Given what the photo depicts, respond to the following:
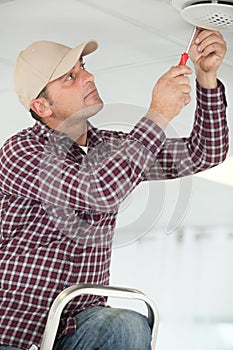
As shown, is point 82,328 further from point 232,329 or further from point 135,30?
point 232,329

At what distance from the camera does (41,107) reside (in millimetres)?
2025

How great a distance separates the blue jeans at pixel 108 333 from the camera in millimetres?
1685

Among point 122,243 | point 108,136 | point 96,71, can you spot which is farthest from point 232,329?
point 108,136

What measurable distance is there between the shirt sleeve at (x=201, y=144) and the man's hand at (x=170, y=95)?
15 cm

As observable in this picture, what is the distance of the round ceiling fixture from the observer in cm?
173

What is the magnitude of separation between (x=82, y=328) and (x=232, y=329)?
8.06 feet

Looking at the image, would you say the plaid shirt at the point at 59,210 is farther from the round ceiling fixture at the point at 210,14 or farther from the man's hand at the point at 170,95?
the round ceiling fixture at the point at 210,14

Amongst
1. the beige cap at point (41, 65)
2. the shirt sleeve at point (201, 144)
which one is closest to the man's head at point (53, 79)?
the beige cap at point (41, 65)

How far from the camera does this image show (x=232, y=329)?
4031 mm

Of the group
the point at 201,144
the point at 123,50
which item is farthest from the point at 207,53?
the point at 123,50

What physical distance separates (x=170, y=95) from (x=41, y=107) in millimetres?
472

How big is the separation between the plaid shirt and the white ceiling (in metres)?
0.98

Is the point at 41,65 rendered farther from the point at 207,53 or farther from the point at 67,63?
the point at 207,53

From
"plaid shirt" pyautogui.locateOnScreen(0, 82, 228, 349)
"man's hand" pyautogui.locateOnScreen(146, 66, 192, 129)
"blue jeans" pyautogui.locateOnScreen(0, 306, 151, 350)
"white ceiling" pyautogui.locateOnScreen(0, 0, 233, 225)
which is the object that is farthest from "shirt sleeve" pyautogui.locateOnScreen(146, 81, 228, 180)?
"white ceiling" pyautogui.locateOnScreen(0, 0, 233, 225)
